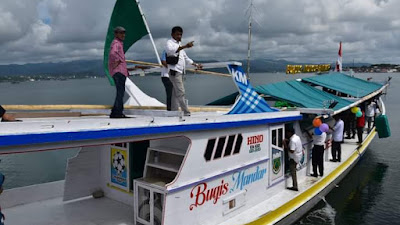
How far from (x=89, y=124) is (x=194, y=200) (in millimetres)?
2752

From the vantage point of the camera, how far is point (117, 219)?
730cm

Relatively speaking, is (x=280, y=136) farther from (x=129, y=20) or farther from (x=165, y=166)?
(x=129, y=20)

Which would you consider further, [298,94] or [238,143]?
[298,94]

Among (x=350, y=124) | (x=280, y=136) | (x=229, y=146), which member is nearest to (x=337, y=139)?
(x=280, y=136)

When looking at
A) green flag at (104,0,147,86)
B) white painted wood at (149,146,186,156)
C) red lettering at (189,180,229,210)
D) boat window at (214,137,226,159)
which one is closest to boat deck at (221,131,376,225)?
red lettering at (189,180,229,210)

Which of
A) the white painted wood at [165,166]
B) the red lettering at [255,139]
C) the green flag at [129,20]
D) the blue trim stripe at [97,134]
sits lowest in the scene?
the white painted wood at [165,166]

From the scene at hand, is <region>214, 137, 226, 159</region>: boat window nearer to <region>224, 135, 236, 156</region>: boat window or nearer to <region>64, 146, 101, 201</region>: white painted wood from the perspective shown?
<region>224, 135, 236, 156</region>: boat window

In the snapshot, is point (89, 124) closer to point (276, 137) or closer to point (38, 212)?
point (38, 212)

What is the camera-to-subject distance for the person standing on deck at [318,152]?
10.7 metres

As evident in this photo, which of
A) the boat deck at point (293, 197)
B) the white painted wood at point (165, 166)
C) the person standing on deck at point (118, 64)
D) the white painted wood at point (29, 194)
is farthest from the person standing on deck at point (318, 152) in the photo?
the white painted wood at point (29, 194)

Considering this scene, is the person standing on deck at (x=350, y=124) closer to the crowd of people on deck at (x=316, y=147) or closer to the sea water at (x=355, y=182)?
the crowd of people on deck at (x=316, y=147)

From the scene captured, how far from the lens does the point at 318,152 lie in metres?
10.9

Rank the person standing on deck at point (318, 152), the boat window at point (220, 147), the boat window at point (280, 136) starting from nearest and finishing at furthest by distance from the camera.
Answer: the boat window at point (220, 147) < the boat window at point (280, 136) < the person standing on deck at point (318, 152)

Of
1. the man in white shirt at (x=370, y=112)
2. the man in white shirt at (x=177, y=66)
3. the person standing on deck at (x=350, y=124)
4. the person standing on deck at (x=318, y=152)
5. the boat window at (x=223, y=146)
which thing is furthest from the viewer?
the man in white shirt at (x=370, y=112)
